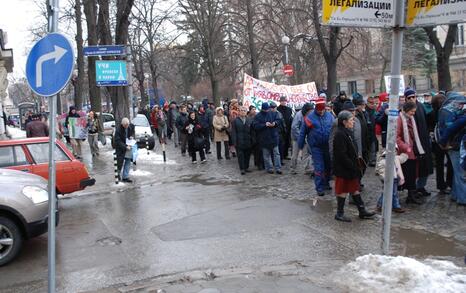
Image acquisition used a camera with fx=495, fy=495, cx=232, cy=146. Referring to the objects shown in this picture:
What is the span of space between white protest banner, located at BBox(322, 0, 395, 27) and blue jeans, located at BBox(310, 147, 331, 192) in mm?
4615

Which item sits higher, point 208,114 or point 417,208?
point 208,114

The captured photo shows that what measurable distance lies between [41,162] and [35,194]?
298cm

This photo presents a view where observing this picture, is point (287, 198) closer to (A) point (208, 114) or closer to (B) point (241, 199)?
(B) point (241, 199)

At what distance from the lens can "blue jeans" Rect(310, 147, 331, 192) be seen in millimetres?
9453

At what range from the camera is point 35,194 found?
6.82 meters

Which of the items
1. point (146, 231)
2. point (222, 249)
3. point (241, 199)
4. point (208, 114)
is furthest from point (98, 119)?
point (222, 249)

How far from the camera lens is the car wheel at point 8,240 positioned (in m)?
6.45

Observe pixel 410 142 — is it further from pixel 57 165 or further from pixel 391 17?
pixel 57 165

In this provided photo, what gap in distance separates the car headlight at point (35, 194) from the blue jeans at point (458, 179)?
20.8ft

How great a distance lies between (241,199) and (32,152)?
4.14 metres

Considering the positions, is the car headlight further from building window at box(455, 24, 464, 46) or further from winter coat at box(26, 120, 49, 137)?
building window at box(455, 24, 464, 46)

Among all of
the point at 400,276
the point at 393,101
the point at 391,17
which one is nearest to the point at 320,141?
the point at 393,101

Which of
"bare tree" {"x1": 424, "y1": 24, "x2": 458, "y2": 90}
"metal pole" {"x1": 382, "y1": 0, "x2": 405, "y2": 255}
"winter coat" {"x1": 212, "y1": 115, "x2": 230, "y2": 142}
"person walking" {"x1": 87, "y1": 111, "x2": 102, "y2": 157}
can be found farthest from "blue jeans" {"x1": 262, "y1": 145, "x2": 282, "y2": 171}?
"bare tree" {"x1": 424, "y1": 24, "x2": 458, "y2": 90}

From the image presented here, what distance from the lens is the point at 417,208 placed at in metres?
8.09
